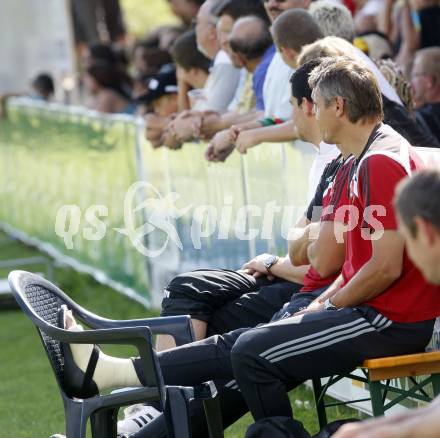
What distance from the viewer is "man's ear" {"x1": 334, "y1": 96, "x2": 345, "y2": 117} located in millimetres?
4879

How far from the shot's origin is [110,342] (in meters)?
4.83

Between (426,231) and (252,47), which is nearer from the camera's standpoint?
(426,231)

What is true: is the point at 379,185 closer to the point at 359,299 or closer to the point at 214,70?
the point at 359,299

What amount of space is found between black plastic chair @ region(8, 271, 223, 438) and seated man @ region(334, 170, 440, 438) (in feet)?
5.92

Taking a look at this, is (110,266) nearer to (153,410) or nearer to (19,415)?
(19,415)

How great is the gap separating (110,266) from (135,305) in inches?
37.3

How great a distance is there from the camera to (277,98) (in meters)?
7.23

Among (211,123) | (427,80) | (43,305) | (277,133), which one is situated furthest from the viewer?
(427,80)

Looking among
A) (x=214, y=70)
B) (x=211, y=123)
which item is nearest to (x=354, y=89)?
(x=211, y=123)

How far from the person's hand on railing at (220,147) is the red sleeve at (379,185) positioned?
9.16ft

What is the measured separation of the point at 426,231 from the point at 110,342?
79.4 inches

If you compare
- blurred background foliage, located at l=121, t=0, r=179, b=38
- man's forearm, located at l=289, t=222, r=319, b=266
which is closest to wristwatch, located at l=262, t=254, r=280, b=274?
man's forearm, located at l=289, t=222, r=319, b=266

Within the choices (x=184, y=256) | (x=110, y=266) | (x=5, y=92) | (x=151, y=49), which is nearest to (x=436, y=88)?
(x=184, y=256)

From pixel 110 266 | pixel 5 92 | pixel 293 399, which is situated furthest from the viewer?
pixel 5 92
